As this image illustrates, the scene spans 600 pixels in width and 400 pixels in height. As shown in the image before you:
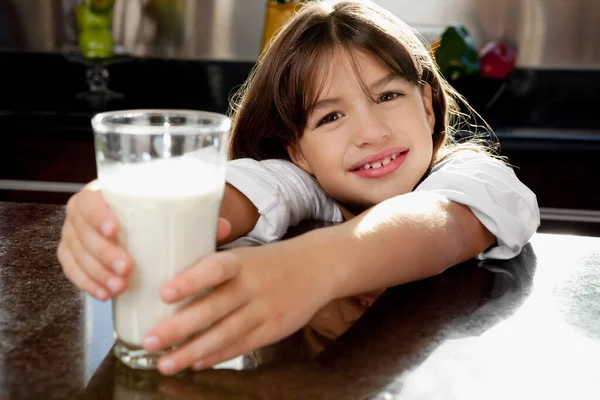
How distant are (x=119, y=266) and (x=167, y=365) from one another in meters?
0.08

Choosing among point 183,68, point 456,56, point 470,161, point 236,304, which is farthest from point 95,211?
point 183,68

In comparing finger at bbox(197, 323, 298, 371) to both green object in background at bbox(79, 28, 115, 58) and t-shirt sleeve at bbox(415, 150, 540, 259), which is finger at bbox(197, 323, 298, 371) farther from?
green object in background at bbox(79, 28, 115, 58)

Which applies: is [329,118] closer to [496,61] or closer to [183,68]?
[496,61]

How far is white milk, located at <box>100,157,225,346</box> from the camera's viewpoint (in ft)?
1.73

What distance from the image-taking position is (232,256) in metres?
0.52

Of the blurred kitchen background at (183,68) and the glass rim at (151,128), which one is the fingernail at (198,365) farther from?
the blurred kitchen background at (183,68)

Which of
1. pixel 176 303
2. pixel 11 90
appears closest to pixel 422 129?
pixel 176 303

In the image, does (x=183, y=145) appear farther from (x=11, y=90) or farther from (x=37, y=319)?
(x=11, y=90)

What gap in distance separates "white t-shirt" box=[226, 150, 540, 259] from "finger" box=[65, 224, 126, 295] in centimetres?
27

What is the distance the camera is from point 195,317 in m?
0.51

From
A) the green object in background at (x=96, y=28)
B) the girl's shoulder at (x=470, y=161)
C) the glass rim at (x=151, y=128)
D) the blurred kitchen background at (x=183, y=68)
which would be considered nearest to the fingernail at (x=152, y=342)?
the glass rim at (x=151, y=128)

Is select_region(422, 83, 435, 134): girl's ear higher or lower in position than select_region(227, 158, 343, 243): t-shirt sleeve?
higher

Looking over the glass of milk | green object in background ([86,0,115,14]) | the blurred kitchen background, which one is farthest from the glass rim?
green object in background ([86,0,115,14])

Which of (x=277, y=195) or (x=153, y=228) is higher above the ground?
(x=153, y=228)
